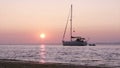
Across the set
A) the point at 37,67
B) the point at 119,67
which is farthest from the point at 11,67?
the point at 119,67

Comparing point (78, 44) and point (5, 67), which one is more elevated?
point (5, 67)

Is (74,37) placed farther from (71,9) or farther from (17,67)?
(17,67)

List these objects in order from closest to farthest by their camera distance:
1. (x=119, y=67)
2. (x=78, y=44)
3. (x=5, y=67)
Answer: (x=5, y=67)
(x=119, y=67)
(x=78, y=44)

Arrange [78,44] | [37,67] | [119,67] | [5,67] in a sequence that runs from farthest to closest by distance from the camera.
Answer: [78,44] < [119,67] < [37,67] < [5,67]

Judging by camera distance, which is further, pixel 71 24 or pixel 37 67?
pixel 71 24

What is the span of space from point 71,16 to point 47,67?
123999mm

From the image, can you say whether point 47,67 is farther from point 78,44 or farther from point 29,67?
point 78,44

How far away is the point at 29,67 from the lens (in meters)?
30.7

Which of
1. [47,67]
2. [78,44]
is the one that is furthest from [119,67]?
[78,44]

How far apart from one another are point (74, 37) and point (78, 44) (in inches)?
220

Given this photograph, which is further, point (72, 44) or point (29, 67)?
point (72, 44)

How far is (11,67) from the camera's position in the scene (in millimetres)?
29641

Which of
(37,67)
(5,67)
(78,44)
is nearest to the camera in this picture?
(5,67)

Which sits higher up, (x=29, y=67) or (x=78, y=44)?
(x=29, y=67)
